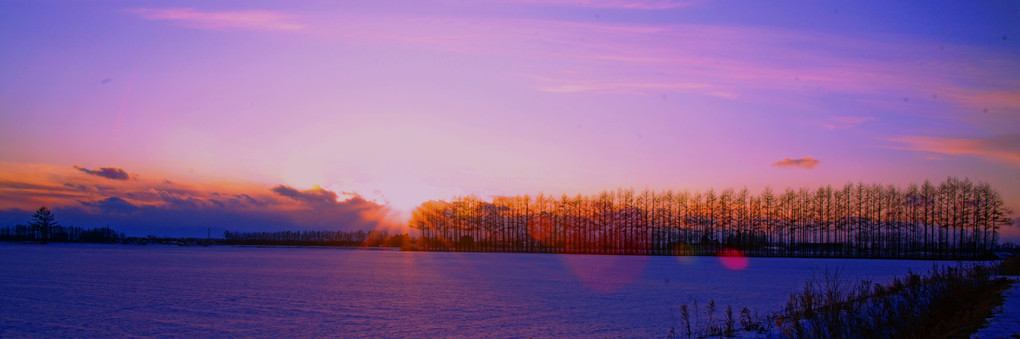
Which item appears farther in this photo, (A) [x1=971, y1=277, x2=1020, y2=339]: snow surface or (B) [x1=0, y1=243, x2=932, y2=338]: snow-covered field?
(B) [x1=0, y1=243, x2=932, y2=338]: snow-covered field

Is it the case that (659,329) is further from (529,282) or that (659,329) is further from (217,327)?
(529,282)

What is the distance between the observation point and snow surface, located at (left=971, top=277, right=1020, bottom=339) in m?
11.4

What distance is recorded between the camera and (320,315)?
1702 centimetres

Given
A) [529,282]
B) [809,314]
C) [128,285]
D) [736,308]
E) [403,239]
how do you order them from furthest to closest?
[403,239]
[529,282]
[128,285]
[736,308]
[809,314]

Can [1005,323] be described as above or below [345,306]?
above

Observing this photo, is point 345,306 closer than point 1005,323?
No

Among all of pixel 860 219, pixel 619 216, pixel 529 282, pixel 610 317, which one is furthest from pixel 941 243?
pixel 610 317

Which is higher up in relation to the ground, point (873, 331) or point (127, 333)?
point (873, 331)

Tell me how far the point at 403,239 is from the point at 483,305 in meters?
116

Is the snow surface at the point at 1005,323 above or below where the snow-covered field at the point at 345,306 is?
above

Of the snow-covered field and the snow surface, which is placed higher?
the snow surface

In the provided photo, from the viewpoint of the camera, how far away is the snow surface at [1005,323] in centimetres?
1137

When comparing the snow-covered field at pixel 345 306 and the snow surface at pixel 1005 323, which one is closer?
the snow surface at pixel 1005 323

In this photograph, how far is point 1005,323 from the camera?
12992mm
